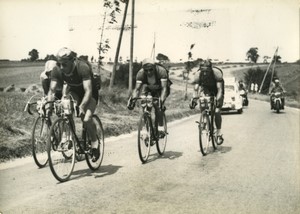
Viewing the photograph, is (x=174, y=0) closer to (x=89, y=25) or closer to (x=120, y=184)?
(x=89, y=25)

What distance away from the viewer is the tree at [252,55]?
6.57 meters

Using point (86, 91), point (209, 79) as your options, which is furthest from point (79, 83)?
point (209, 79)

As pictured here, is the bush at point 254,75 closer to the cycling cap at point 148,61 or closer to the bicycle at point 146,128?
the bicycle at point 146,128

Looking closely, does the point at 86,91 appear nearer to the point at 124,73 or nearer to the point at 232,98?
the point at 124,73

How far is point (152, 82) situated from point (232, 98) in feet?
42.9

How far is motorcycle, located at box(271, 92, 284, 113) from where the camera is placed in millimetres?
19702

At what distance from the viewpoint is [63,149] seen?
567 cm

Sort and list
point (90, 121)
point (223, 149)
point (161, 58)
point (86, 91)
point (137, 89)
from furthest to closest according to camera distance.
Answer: point (223, 149), point (137, 89), point (161, 58), point (90, 121), point (86, 91)

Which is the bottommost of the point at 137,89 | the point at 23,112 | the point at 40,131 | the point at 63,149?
the point at 63,149

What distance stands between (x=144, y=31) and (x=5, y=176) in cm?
260

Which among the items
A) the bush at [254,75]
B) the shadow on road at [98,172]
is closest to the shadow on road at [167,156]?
the shadow on road at [98,172]

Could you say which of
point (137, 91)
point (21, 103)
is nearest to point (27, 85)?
point (21, 103)

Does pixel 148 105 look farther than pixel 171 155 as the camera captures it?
No

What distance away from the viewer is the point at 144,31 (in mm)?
6297
